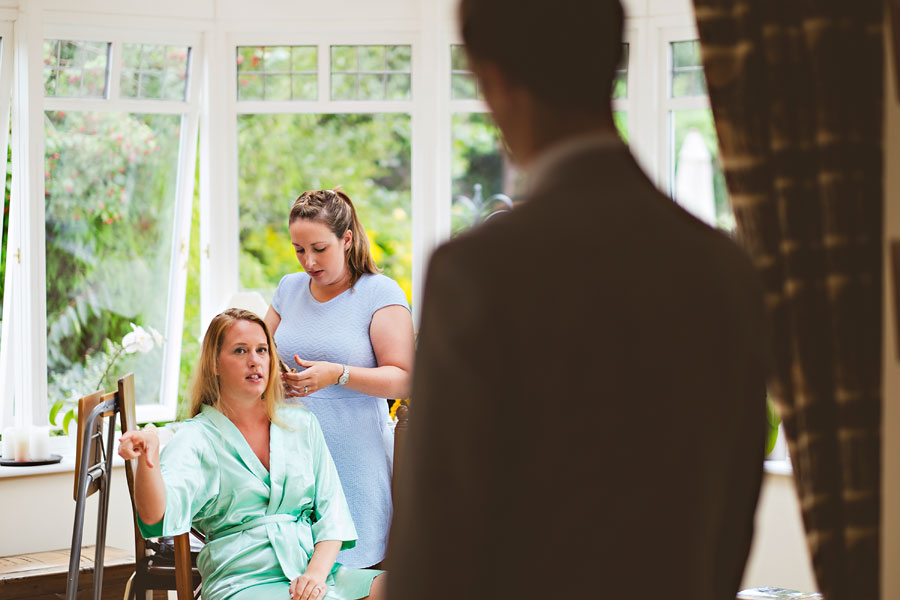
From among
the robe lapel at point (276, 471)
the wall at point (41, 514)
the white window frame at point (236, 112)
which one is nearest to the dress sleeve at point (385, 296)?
the robe lapel at point (276, 471)

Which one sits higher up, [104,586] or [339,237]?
[339,237]

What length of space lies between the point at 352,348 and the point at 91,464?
82 centimetres

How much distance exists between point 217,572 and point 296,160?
2466mm

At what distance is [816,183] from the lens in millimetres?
1481

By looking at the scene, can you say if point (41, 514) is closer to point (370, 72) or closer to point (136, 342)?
point (136, 342)

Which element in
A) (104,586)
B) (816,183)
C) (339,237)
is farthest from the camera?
(104,586)

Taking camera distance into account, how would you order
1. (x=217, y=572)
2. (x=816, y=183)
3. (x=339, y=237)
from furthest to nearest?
(x=339, y=237), (x=217, y=572), (x=816, y=183)

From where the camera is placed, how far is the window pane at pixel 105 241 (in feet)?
13.5

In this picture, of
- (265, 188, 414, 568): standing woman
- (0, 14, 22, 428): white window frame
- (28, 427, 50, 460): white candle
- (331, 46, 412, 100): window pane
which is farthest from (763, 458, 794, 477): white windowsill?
(0, 14, 22, 428): white window frame

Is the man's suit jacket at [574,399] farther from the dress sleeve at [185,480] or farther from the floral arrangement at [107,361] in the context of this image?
the floral arrangement at [107,361]

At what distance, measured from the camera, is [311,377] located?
254 cm

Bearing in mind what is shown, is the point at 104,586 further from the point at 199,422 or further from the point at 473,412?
the point at 473,412

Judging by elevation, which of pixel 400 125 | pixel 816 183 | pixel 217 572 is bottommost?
pixel 217 572

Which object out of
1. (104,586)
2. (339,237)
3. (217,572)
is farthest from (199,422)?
(104,586)
